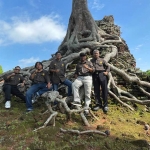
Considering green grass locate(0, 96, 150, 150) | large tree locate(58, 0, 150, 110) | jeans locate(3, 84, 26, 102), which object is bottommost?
green grass locate(0, 96, 150, 150)

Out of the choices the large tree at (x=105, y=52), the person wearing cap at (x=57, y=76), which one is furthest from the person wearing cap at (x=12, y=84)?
the person wearing cap at (x=57, y=76)

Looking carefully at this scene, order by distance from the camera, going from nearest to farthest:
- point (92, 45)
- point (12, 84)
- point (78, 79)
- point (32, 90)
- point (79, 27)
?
point (78, 79) → point (32, 90) → point (12, 84) → point (92, 45) → point (79, 27)

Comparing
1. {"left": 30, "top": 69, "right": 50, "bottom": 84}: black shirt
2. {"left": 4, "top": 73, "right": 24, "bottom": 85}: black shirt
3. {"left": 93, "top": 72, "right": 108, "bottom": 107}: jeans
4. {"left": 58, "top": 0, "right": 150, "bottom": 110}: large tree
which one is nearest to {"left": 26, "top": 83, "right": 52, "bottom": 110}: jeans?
{"left": 30, "top": 69, "right": 50, "bottom": 84}: black shirt

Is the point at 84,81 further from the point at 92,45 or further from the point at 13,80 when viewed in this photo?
the point at 92,45

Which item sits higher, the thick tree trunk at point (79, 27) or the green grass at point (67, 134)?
the thick tree trunk at point (79, 27)

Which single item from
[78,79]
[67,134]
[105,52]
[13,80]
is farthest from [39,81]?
[105,52]

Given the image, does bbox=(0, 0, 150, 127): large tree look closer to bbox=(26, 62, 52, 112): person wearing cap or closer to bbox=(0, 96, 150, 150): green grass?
bbox=(0, 96, 150, 150): green grass

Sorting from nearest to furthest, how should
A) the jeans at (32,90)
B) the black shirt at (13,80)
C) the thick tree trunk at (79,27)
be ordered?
the jeans at (32,90), the black shirt at (13,80), the thick tree trunk at (79,27)

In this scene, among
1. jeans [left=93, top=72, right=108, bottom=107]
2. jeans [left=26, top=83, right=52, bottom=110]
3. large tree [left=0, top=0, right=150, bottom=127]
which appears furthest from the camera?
large tree [left=0, top=0, right=150, bottom=127]

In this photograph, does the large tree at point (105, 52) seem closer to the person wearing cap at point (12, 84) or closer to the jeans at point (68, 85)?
the jeans at point (68, 85)

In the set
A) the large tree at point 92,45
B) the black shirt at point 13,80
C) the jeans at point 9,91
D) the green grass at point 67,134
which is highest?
the large tree at point 92,45

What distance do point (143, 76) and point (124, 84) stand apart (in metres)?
1.49

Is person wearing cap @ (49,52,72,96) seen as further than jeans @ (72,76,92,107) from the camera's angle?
Yes

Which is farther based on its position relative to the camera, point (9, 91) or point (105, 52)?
point (105, 52)
